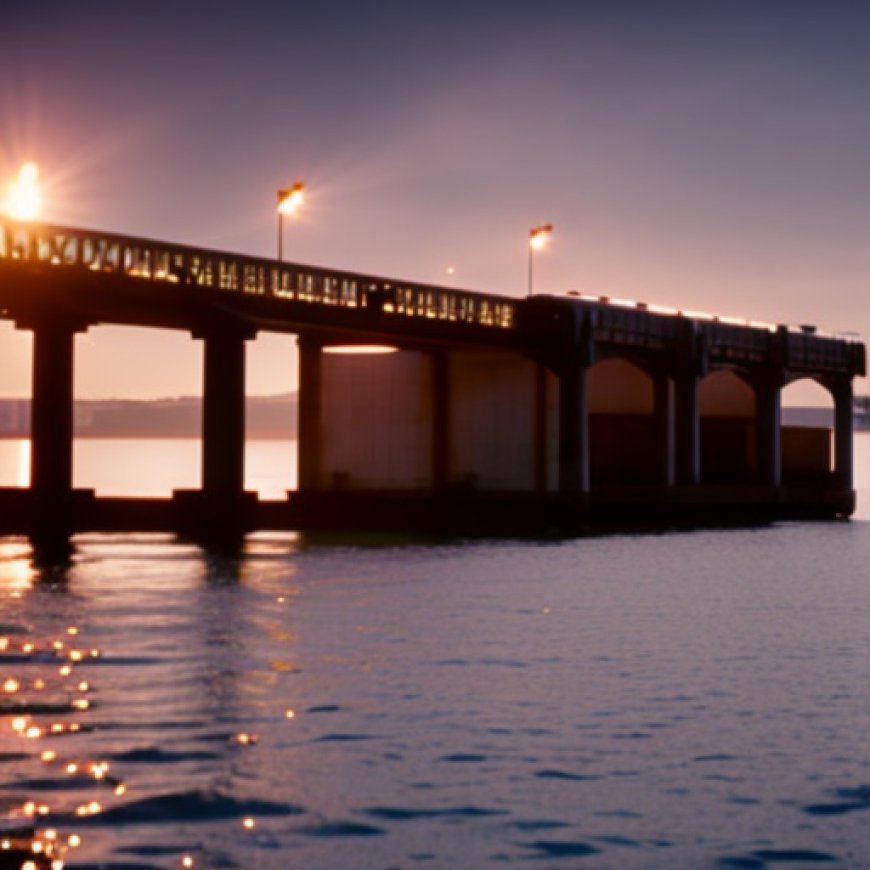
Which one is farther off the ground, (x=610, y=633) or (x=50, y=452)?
(x=50, y=452)

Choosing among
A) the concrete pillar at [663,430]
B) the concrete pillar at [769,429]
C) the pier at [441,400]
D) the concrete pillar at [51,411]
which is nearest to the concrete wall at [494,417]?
the pier at [441,400]

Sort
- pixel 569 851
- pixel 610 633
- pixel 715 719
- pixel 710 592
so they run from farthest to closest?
pixel 710 592, pixel 610 633, pixel 715 719, pixel 569 851

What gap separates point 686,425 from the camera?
114312 mm

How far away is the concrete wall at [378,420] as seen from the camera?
4166 inches

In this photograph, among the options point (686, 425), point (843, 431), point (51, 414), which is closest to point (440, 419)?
point (686, 425)

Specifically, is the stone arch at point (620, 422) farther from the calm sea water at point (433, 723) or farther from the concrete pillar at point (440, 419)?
the calm sea water at point (433, 723)

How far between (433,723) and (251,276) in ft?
170

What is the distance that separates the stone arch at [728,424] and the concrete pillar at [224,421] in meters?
57.8

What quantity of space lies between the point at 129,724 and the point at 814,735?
1040 cm

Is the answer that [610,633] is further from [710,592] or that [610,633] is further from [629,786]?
[629,786]

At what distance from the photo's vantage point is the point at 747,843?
20.7m

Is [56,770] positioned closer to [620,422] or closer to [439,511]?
[439,511]

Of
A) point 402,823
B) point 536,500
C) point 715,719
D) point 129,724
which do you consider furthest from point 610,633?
point 536,500

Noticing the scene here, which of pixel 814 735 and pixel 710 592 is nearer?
pixel 814 735
